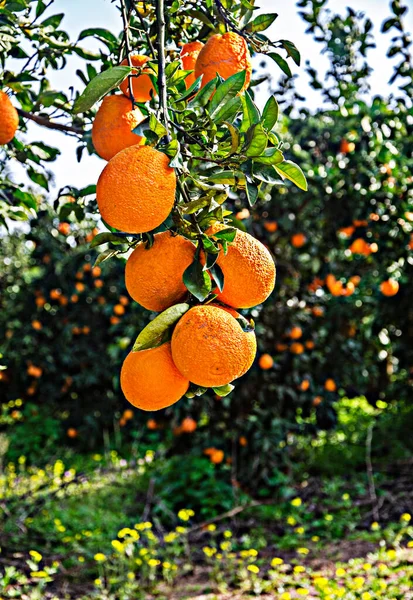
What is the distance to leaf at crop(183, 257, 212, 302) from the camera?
0.82 meters

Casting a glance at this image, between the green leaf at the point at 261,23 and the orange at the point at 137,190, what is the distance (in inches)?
20.4

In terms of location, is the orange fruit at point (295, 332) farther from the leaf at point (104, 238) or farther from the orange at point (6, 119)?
the leaf at point (104, 238)

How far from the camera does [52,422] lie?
5.71 meters

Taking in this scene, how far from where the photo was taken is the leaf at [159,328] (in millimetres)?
839

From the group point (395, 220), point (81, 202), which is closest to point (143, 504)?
point (395, 220)

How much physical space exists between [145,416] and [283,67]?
3963 millimetres

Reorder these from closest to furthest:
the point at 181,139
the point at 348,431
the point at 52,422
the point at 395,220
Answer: the point at 181,139 → the point at 395,220 → the point at 348,431 → the point at 52,422

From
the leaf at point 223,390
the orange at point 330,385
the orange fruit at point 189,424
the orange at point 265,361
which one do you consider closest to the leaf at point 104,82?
the leaf at point 223,390

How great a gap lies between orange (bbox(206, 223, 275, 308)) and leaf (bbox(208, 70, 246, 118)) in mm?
203

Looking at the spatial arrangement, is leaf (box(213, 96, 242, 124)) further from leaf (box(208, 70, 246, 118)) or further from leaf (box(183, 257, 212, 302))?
leaf (box(183, 257, 212, 302))

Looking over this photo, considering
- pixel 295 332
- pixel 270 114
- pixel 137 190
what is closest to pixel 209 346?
pixel 137 190

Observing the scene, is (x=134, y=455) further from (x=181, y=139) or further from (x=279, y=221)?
(x=181, y=139)

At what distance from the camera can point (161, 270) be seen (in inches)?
33.6

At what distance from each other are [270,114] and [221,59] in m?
0.23
